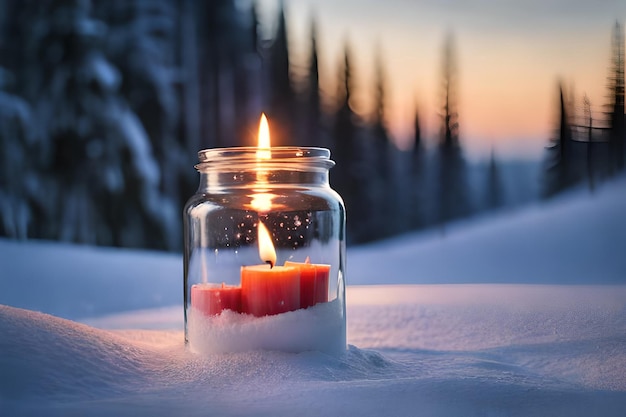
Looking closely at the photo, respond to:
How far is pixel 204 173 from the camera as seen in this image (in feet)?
3.01

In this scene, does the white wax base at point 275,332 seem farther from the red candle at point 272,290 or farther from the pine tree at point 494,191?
the pine tree at point 494,191

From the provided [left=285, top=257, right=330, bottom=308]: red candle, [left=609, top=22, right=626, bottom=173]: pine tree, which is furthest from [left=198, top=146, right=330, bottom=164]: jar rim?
[left=609, top=22, right=626, bottom=173]: pine tree

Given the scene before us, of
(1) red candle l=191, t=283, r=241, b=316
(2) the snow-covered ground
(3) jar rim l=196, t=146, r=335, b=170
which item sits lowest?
(2) the snow-covered ground

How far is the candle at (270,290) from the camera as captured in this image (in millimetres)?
785

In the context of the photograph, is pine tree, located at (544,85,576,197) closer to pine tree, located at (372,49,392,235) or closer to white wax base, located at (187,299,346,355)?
pine tree, located at (372,49,392,235)

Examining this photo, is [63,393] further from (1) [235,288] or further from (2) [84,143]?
(2) [84,143]

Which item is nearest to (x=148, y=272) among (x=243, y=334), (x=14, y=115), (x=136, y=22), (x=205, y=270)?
(x=205, y=270)

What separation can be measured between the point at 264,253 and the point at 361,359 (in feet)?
0.59

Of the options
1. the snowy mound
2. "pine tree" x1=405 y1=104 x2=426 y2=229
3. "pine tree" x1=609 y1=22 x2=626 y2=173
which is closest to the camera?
the snowy mound

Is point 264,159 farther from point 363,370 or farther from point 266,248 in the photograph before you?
point 363,370

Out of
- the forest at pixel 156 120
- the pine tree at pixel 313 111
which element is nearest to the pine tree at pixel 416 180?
the forest at pixel 156 120

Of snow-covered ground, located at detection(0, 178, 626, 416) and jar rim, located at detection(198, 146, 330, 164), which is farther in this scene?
jar rim, located at detection(198, 146, 330, 164)

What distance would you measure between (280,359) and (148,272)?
144 cm

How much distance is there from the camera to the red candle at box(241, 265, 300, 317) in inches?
30.9
